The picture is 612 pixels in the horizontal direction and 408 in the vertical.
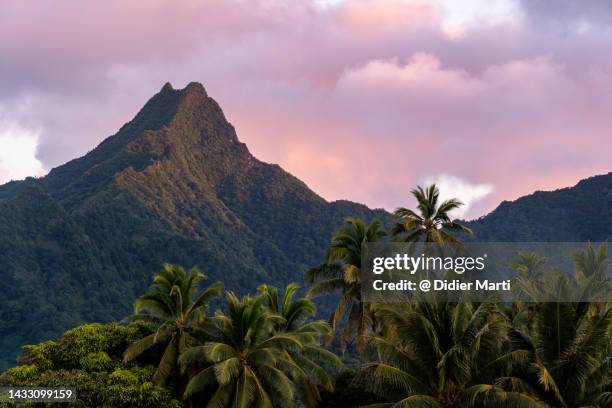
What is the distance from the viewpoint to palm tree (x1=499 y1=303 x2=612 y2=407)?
24.3 m

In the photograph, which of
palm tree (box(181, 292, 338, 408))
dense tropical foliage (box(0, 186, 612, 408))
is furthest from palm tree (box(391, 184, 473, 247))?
palm tree (box(181, 292, 338, 408))

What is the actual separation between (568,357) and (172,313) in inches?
802

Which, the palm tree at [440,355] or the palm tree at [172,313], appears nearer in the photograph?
the palm tree at [440,355]

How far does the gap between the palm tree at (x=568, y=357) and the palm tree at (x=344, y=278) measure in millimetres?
17767

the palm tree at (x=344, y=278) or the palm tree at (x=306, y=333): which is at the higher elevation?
the palm tree at (x=344, y=278)

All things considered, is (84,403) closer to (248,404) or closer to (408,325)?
(248,404)

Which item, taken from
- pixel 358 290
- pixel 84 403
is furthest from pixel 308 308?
pixel 84 403

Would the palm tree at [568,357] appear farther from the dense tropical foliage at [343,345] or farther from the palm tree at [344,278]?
the palm tree at [344,278]

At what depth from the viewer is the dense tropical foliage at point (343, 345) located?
2489cm

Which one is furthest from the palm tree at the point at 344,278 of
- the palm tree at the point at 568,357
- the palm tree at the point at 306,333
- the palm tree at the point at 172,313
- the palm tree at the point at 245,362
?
the palm tree at the point at 568,357

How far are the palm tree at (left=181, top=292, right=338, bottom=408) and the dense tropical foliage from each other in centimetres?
7

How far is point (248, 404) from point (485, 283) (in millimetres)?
13962

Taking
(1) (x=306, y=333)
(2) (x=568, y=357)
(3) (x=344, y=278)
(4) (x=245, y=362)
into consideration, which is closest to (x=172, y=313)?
(4) (x=245, y=362)

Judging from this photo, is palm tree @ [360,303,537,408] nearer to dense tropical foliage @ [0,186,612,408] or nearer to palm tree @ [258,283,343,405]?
dense tropical foliage @ [0,186,612,408]
